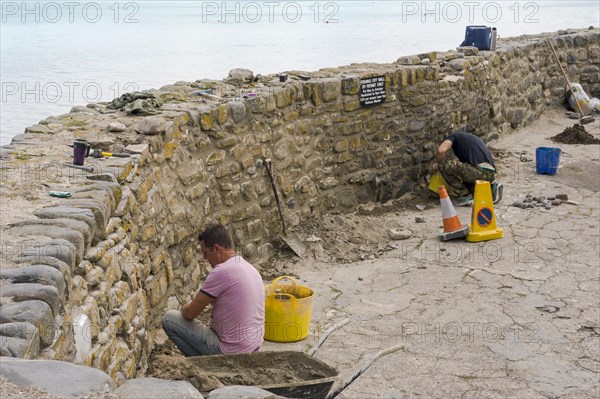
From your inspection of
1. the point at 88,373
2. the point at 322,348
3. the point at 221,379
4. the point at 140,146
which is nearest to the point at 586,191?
the point at 322,348

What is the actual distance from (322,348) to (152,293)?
4.42 ft

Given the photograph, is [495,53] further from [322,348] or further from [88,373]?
[88,373]

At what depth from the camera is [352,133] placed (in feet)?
31.9

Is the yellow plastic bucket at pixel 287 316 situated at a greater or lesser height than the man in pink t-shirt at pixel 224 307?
lesser

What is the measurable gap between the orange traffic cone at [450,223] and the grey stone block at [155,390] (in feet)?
20.0

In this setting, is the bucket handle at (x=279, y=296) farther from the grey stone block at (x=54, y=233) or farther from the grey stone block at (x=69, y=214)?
the grey stone block at (x=54, y=233)

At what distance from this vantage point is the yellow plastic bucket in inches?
264

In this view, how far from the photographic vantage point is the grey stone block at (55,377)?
3.10 metres

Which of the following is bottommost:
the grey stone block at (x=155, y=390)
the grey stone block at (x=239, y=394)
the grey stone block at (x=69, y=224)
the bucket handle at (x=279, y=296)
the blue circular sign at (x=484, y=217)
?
the bucket handle at (x=279, y=296)

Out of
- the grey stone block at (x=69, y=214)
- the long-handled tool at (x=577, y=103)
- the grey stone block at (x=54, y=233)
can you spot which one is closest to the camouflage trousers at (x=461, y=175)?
the long-handled tool at (x=577, y=103)

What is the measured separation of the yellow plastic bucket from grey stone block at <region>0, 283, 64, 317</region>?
9.53ft

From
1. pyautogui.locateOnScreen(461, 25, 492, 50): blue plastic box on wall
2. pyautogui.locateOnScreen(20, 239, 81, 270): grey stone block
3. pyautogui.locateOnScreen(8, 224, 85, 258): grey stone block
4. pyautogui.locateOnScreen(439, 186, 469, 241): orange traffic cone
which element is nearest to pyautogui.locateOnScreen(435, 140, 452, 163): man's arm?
pyautogui.locateOnScreen(439, 186, 469, 241): orange traffic cone

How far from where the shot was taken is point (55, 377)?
318 cm

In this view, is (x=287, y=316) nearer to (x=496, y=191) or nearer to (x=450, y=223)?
(x=450, y=223)
